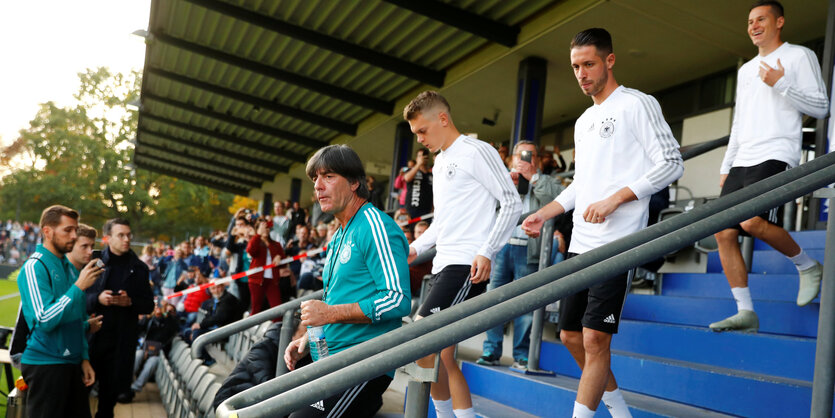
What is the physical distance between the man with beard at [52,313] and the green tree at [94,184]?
47823mm

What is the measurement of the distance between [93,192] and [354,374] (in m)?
55.2

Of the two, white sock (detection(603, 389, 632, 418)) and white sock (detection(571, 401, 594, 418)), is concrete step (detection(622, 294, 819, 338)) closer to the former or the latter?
white sock (detection(603, 389, 632, 418))

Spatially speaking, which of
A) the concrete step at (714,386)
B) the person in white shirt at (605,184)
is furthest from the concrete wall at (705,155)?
the person in white shirt at (605,184)

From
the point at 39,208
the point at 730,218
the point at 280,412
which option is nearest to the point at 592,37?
the point at 730,218

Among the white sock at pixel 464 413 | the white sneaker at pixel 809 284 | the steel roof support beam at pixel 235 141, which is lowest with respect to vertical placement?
the white sock at pixel 464 413

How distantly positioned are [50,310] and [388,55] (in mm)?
7908

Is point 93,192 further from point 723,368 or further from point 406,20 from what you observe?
point 723,368

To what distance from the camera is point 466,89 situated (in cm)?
1240

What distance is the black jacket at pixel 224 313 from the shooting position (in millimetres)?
9664

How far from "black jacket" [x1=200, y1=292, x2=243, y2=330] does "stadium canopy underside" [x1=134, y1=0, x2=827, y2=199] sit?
4366mm

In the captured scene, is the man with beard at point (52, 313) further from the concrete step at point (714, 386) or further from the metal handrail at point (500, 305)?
the concrete step at point (714, 386)

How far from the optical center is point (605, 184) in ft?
10.2

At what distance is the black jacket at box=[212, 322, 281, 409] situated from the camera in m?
4.80

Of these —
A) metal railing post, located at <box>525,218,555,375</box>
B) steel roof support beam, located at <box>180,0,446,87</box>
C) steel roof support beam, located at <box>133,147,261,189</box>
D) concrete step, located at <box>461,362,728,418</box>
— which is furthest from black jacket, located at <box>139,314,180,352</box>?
steel roof support beam, located at <box>133,147,261,189</box>
